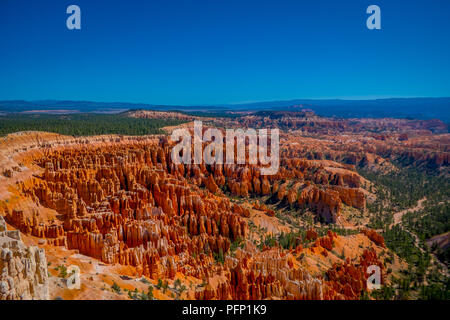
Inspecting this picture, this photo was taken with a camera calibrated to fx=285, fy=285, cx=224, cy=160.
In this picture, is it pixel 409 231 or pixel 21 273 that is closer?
pixel 21 273

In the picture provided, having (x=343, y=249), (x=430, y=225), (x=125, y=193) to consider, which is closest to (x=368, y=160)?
(x=430, y=225)

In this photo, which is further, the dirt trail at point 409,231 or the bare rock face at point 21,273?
the dirt trail at point 409,231

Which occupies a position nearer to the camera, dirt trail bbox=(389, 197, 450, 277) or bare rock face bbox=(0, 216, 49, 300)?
bare rock face bbox=(0, 216, 49, 300)

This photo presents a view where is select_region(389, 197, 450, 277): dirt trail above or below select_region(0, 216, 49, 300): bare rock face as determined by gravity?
below

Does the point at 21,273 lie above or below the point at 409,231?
above

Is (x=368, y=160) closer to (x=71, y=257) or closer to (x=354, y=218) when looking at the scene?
(x=354, y=218)

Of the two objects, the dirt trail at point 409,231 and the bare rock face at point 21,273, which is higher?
the bare rock face at point 21,273
